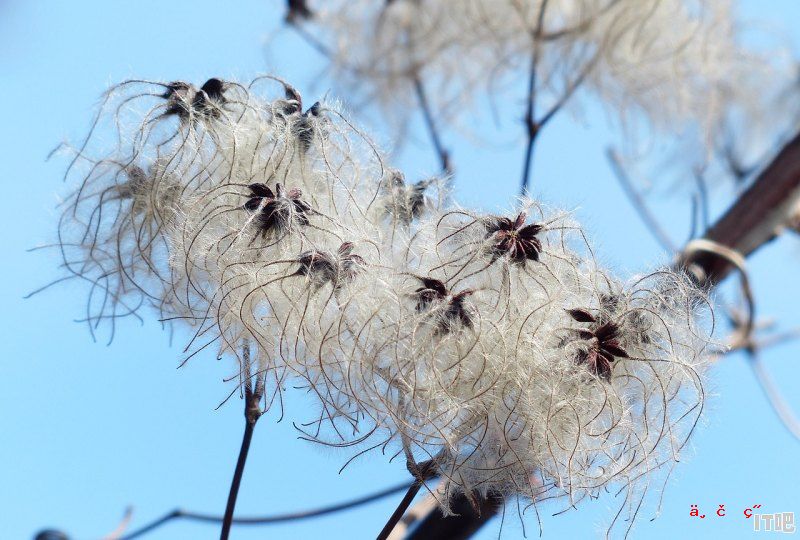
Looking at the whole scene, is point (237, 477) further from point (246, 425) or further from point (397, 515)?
point (397, 515)

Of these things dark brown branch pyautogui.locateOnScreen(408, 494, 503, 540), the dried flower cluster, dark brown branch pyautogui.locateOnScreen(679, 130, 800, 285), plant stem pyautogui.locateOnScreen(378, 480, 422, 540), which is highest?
the dried flower cluster

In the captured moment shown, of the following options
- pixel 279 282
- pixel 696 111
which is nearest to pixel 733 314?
pixel 696 111

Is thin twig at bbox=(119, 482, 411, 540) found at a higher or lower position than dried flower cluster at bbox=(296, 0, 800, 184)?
lower

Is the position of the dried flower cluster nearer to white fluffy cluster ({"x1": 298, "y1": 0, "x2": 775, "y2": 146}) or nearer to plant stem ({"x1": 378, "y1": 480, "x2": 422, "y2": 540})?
white fluffy cluster ({"x1": 298, "y1": 0, "x2": 775, "y2": 146})

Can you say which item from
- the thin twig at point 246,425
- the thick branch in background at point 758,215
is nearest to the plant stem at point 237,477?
the thin twig at point 246,425

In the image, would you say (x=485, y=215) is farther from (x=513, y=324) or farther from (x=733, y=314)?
(x=733, y=314)

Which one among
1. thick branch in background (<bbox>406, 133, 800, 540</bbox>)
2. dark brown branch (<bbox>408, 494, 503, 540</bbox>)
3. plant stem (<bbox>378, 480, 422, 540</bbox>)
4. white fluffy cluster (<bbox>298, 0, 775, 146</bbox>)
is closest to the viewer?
plant stem (<bbox>378, 480, 422, 540</bbox>)

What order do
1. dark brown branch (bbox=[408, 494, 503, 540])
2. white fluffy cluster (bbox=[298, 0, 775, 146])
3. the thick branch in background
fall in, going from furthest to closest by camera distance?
white fluffy cluster (bbox=[298, 0, 775, 146])
the thick branch in background
dark brown branch (bbox=[408, 494, 503, 540])

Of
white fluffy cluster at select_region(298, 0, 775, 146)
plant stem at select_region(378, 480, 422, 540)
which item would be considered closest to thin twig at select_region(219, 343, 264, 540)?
plant stem at select_region(378, 480, 422, 540)
